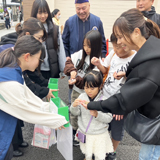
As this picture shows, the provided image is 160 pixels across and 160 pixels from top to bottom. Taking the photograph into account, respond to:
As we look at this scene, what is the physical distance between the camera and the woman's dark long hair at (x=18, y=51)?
154 cm

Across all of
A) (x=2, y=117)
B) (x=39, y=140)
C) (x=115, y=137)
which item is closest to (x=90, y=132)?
(x=115, y=137)

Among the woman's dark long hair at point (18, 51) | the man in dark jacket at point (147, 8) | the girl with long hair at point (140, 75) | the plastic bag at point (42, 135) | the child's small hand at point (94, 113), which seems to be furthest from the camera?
the man in dark jacket at point (147, 8)

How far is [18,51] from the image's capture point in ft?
5.21

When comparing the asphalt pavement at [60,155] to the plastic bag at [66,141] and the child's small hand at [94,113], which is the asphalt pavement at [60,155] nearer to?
the plastic bag at [66,141]

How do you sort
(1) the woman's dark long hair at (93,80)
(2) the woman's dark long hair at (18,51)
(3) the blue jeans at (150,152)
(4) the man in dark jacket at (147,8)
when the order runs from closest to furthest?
(3) the blue jeans at (150,152)
(2) the woman's dark long hair at (18,51)
(1) the woman's dark long hair at (93,80)
(4) the man in dark jacket at (147,8)

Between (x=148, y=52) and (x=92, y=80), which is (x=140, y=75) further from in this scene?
(x=92, y=80)

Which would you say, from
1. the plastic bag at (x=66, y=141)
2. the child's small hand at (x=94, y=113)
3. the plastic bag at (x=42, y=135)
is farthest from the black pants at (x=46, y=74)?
the child's small hand at (x=94, y=113)

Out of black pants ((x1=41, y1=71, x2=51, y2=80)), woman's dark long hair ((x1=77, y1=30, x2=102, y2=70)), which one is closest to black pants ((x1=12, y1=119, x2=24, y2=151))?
black pants ((x1=41, y1=71, x2=51, y2=80))

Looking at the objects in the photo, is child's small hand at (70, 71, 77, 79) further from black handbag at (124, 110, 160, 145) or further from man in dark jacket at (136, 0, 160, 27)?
man in dark jacket at (136, 0, 160, 27)

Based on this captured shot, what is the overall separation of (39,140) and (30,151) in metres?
→ 0.52

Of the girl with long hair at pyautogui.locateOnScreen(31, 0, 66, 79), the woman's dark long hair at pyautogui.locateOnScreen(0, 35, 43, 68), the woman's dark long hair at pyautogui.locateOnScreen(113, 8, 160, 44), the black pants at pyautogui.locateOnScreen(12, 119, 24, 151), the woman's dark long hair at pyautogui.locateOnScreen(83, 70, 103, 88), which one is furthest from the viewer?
the girl with long hair at pyautogui.locateOnScreen(31, 0, 66, 79)

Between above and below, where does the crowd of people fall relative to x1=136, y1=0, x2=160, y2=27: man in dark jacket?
below

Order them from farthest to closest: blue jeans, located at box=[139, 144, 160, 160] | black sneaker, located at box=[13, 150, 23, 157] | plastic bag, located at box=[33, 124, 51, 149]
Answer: black sneaker, located at box=[13, 150, 23, 157]
plastic bag, located at box=[33, 124, 51, 149]
blue jeans, located at box=[139, 144, 160, 160]

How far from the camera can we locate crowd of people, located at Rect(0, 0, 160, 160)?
46.9 inches
